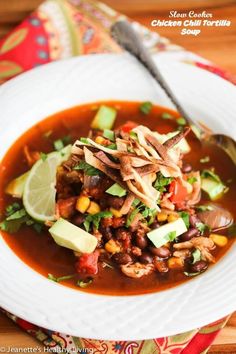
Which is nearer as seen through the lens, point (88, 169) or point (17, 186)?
point (88, 169)

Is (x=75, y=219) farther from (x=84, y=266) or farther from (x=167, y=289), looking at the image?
(x=167, y=289)

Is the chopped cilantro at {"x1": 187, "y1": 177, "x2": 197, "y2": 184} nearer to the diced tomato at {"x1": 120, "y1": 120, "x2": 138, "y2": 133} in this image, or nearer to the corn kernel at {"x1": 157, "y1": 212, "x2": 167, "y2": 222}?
the corn kernel at {"x1": 157, "y1": 212, "x2": 167, "y2": 222}

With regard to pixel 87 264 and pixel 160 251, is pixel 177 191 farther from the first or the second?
pixel 87 264

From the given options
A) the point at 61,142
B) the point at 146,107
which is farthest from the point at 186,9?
the point at 61,142

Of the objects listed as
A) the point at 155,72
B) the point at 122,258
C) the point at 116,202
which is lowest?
the point at 122,258

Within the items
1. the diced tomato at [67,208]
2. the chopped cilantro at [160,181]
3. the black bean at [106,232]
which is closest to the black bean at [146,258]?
the black bean at [106,232]
